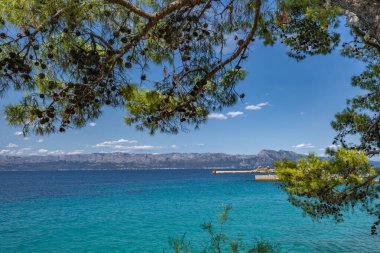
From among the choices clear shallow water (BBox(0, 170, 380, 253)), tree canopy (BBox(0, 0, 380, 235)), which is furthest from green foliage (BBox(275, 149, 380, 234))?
clear shallow water (BBox(0, 170, 380, 253))

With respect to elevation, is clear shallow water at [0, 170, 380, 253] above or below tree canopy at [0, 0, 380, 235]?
below

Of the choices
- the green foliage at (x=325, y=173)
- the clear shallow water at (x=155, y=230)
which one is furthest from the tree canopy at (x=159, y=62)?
the clear shallow water at (x=155, y=230)

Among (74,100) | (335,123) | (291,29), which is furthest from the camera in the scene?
(291,29)

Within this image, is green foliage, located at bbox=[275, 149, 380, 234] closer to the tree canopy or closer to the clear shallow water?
the tree canopy

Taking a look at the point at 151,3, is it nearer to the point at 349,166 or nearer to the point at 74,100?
the point at 74,100

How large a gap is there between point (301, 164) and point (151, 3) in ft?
10.0

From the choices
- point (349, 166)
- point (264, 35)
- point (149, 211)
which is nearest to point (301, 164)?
point (349, 166)

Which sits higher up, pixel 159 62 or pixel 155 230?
pixel 159 62

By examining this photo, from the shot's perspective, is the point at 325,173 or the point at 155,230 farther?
the point at 155,230

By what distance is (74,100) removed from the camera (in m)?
4.08

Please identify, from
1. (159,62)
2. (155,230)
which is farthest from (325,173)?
(155,230)

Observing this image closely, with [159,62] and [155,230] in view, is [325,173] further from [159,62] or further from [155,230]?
[155,230]

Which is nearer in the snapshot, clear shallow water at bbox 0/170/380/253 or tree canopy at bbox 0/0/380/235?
tree canopy at bbox 0/0/380/235

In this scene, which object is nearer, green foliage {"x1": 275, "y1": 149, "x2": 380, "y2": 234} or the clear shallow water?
green foliage {"x1": 275, "y1": 149, "x2": 380, "y2": 234}
